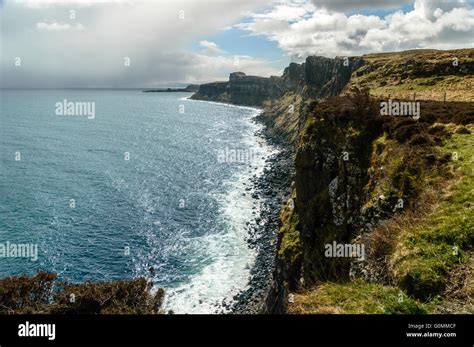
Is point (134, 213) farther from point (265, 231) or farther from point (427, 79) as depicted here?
point (427, 79)

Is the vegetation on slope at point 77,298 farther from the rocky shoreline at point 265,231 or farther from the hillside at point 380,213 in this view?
the rocky shoreline at point 265,231

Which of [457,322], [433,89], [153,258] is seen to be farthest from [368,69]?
[457,322]

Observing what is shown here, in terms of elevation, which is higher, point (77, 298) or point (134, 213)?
point (77, 298)

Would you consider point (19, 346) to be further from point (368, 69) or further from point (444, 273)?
point (368, 69)
